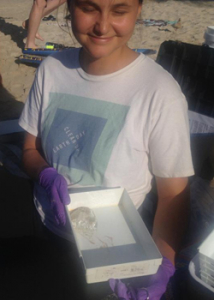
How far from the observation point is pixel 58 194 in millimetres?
1462

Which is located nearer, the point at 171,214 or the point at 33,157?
the point at 171,214

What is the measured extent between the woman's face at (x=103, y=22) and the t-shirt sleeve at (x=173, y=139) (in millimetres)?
358

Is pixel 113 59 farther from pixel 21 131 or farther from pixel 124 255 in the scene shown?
pixel 21 131

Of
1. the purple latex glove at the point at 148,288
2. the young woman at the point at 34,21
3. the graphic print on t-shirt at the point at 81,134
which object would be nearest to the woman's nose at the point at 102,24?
the graphic print on t-shirt at the point at 81,134

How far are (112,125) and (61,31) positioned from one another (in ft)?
21.2

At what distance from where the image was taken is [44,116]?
65.4 inches

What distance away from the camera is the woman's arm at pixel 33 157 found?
5.56 feet

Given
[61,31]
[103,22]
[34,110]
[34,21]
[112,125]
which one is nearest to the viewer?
[103,22]

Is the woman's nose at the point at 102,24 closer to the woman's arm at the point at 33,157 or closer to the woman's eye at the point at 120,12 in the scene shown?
the woman's eye at the point at 120,12

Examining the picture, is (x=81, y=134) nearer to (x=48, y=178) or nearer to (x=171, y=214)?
(x=48, y=178)

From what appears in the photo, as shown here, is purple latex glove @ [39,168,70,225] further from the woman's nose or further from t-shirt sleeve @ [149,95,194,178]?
the woman's nose

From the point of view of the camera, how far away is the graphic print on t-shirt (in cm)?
146

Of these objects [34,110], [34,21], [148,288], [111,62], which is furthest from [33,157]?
[34,21]

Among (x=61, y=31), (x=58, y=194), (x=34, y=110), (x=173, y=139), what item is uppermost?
(x=173, y=139)
